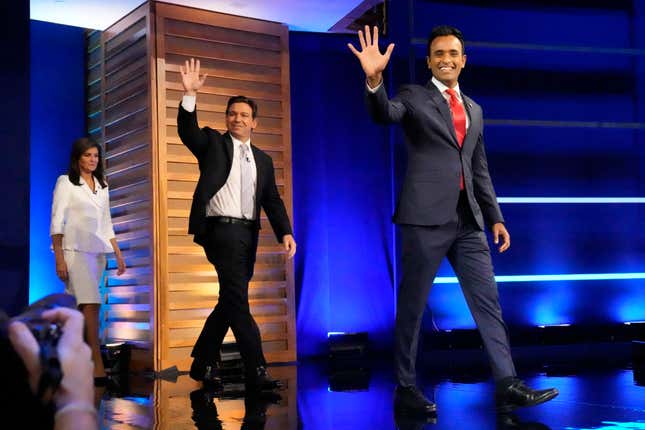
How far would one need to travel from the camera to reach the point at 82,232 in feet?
16.1

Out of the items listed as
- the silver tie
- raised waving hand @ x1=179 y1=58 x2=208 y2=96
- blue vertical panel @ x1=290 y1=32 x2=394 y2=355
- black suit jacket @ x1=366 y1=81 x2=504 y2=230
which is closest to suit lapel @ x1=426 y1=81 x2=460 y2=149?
black suit jacket @ x1=366 y1=81 x2=504 y2=230

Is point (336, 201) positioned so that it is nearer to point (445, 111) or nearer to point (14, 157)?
point (14, 157)

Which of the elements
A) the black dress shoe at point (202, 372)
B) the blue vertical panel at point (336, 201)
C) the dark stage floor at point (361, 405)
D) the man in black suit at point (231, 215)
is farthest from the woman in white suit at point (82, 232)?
the blue vertical panel at point (336, 201)

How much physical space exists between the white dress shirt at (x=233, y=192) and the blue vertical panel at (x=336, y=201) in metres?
1.93

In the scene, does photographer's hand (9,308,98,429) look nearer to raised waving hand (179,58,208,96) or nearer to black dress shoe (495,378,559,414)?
black dress shoe (495,378,559,414)

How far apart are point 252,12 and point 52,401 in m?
5.40

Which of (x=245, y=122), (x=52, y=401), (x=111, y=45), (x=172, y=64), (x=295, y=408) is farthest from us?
(x=111, y=45)

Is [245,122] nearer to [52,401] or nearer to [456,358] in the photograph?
[456,358]

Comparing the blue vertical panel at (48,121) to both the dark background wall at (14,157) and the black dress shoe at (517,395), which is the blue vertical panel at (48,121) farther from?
the black dress shoe at (517,395)

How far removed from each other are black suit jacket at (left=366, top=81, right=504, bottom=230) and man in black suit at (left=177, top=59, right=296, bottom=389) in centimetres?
118

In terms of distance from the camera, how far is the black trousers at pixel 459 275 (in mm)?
3242

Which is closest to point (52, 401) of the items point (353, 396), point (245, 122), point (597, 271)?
point (353, 396)

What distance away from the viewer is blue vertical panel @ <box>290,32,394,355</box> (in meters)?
6.36

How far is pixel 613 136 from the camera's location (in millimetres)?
6449
